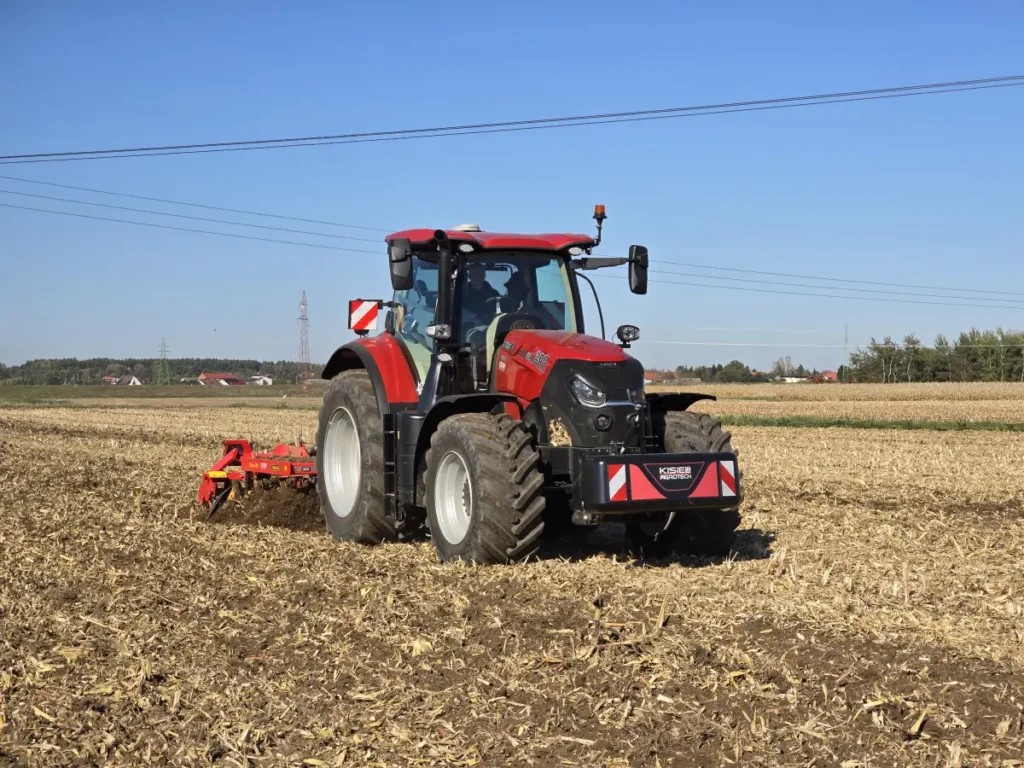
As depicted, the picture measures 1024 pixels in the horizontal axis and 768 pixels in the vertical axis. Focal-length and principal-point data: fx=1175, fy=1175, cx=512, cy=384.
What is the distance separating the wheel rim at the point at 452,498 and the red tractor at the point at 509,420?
1cm

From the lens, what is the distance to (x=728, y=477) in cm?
759

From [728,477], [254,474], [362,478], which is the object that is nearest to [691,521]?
[728,477]

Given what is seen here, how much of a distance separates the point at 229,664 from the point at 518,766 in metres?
1.79

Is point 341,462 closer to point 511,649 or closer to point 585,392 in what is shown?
point 585,392

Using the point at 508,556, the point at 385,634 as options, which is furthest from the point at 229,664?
the point at 508,556

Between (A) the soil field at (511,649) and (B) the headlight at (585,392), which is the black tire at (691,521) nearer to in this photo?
(A) the soil field at (511,649)

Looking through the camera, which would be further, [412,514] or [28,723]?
[412,514]

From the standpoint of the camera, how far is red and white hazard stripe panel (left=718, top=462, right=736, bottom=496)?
24.8ft

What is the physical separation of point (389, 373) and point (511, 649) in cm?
382

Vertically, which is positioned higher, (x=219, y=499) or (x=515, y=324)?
(x=515, y=324)

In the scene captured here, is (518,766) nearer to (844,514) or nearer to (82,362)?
(844,514)

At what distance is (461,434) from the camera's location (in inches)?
300

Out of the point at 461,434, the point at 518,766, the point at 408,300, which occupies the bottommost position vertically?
the point at 518,766

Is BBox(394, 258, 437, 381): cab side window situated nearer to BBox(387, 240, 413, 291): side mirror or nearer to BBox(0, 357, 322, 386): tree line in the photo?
BBox(387, 240, 413, 291): side mirror
